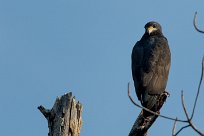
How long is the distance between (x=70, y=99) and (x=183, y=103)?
9.05ft

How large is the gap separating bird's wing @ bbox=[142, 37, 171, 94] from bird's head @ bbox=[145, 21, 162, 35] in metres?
0.90

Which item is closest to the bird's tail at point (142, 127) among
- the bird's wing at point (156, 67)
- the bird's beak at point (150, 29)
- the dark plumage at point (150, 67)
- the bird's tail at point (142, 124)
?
the bird's tail at point (142, 124)

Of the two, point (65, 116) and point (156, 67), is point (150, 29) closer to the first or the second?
point (156, 67)

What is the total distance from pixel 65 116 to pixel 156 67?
3302mm

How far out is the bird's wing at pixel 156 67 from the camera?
8727mm

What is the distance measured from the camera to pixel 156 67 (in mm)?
9188

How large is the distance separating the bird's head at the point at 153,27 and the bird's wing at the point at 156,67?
901 mm

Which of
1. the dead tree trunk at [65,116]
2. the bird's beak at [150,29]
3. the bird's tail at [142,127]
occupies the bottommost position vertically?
the bird's tail at [142,127]

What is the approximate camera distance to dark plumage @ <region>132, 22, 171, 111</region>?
8.57m

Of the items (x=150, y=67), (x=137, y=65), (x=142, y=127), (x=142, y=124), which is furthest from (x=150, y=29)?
(x=142, y=127)

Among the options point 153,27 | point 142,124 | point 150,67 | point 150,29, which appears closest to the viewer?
point 142,124

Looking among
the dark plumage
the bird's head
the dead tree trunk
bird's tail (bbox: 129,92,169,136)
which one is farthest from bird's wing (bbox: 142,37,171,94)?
the dead tree trunk

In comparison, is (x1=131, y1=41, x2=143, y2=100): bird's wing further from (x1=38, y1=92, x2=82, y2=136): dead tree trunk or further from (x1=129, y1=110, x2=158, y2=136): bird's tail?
(x1=38, y1=92, x2=82, y2=136): dead tree trunk

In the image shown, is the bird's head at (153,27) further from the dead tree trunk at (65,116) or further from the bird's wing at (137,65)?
the dead tree trunk at (65,116)
